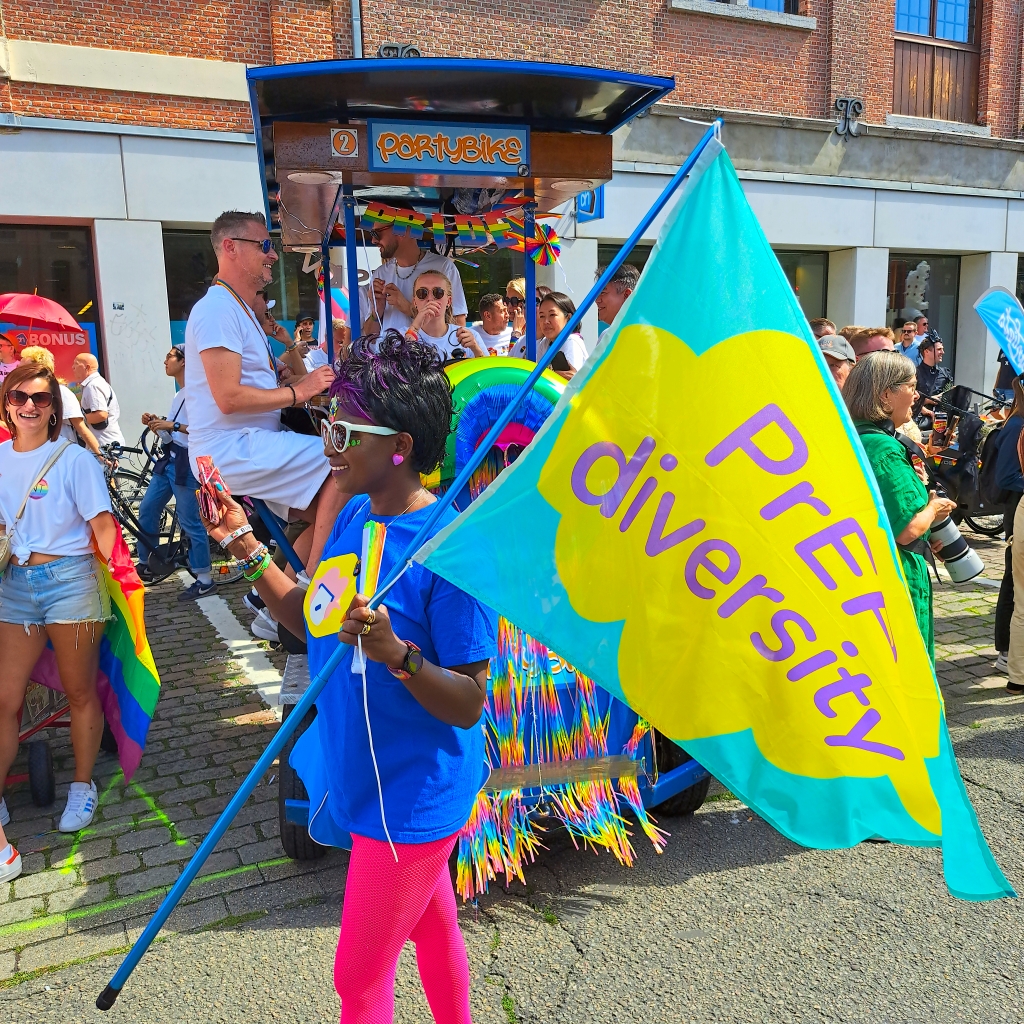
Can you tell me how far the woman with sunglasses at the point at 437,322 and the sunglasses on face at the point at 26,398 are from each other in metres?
1.64

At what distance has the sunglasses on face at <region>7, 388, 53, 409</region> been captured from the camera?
3758 mm

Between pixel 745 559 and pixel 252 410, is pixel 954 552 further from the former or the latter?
pixel 252 410

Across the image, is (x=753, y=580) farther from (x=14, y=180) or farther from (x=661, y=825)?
(x=14, y=180)

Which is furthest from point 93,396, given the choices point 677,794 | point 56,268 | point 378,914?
point 378,914

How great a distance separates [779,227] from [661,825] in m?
13.3

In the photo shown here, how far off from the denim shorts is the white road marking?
4.22 feet

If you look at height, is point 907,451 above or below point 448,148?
A: below

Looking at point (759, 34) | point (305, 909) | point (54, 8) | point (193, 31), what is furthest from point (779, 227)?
point (305, 909)

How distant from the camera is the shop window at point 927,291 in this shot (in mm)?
17094

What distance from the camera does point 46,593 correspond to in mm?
3811

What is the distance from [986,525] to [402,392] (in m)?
9.63

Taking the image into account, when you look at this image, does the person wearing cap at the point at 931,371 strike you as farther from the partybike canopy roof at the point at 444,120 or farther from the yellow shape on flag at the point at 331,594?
the yellow shape on flag at the point at 331,594

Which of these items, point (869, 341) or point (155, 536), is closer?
point (869, 341)

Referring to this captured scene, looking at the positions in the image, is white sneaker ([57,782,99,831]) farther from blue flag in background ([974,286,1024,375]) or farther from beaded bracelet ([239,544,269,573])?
blue flag in background ([974,286,1024,375])
